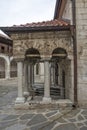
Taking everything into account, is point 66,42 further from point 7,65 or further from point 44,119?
point 7,65

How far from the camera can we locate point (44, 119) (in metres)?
6.63

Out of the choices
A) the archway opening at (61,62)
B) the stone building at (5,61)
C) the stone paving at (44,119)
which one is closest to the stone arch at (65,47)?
the archway opening at (61,62)

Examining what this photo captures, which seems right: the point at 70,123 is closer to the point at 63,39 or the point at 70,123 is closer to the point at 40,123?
the point at 40,123

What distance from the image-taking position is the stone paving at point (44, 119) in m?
5.92

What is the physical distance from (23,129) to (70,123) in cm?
148

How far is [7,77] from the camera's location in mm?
33938

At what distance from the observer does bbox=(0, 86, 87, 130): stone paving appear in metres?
5.92

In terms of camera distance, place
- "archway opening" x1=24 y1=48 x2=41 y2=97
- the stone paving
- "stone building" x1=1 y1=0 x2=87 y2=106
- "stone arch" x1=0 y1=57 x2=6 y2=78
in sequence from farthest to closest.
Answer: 1. "stone arch" x1=0 y1=57 x2=6 y2=78
2. "archway opening" x1=24 y1=48 x2=41 y2=97
3. "stone building" x1=1 y1=0 x2=87 y2=106
4. the stone paving

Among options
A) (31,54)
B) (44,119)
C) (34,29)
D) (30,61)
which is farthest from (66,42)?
(30,61)

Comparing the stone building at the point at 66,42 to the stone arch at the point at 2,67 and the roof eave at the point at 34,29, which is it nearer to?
the roof eave at the point at 34,29

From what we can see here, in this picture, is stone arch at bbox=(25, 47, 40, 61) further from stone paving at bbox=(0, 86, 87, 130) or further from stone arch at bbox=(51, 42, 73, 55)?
stone paving at bbox=(0, 86, 87, 130)

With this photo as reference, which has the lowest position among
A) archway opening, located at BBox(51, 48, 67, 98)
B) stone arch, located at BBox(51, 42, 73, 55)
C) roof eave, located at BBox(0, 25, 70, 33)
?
archway opening, located at BBox(51, 48, 67, 98)

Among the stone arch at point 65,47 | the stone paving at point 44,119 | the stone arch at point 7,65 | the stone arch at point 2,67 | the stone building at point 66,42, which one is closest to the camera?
the stone paving at point 44,119

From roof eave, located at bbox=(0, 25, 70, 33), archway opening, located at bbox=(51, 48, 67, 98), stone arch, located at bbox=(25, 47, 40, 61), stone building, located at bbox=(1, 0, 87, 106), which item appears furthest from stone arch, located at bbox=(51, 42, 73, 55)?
stone arch, located at bbox=(25, 47, 40, 61)
